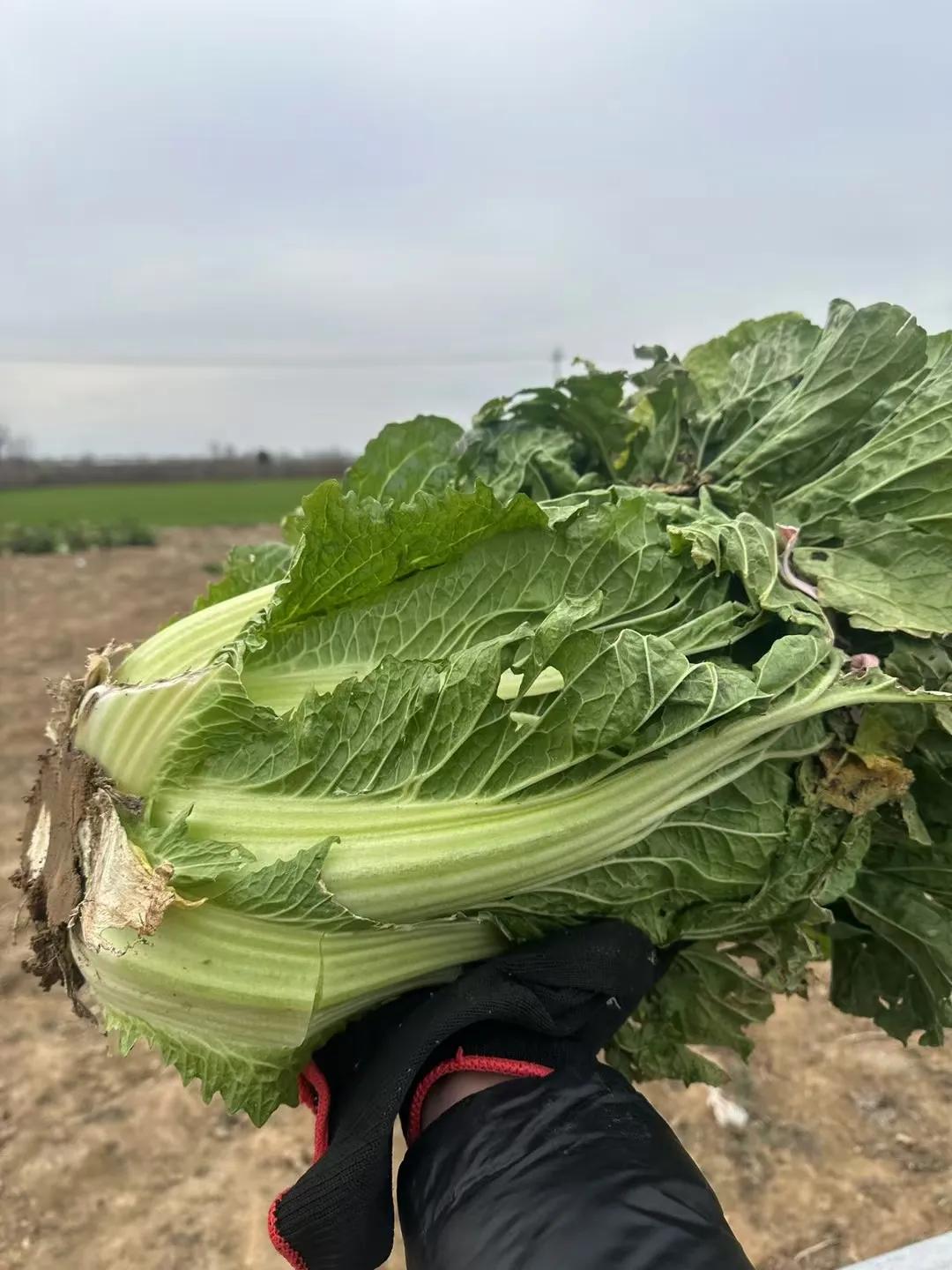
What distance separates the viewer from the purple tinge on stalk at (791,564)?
8.19 feet

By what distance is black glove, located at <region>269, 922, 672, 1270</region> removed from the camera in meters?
2.17

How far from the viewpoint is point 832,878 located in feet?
7.93

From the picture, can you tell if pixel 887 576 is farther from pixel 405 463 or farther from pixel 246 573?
pixel 246 573

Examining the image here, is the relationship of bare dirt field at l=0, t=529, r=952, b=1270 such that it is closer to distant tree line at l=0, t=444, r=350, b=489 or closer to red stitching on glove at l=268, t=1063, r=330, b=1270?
red stitching on glove at l=268, t=1063, r=330, b=1270

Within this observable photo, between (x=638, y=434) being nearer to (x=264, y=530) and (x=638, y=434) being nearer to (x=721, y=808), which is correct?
(x=721, y=808)

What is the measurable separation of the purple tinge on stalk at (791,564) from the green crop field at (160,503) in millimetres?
25522

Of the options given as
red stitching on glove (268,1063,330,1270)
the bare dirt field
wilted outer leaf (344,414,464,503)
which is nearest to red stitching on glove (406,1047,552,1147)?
red stitching on glove (268,1063,330,1270)

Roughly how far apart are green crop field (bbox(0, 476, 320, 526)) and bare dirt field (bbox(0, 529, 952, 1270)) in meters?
22.6

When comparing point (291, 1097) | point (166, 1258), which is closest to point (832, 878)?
point (291, 1097)

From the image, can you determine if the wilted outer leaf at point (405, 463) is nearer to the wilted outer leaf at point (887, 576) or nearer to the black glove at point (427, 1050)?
the wilted outer leaf at point (887, 576)

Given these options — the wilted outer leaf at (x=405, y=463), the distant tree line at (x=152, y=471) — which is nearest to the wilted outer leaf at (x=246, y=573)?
the wilted outer leaf at (x=405, y=463)

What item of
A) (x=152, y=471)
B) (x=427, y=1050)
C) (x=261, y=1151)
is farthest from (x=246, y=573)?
(x=152, y=471)

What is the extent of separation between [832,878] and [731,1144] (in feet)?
10.4

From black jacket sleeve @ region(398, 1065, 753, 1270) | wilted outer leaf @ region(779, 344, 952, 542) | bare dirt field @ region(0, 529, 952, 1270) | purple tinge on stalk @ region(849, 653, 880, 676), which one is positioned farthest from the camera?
bare dirt field @ region(0, 529, 952, 1270)
